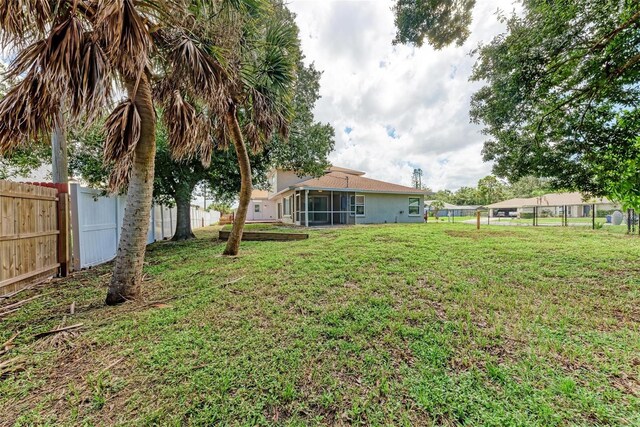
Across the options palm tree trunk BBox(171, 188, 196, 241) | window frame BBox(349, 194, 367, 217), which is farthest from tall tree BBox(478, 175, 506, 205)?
palm tree trunk BBox(171, 188, 196, 241)

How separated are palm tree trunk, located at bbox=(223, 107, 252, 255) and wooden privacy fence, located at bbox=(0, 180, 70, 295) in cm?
356

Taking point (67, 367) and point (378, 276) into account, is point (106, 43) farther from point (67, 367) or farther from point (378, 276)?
point (378, 276)

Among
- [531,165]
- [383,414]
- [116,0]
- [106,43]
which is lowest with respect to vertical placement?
[383,414]

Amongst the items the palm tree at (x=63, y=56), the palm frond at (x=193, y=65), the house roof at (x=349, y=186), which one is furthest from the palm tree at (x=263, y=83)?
the house roof at (x=349, y=186)

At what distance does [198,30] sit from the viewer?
495 centimetres

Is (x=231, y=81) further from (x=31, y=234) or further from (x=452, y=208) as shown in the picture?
(x=452, y=208)

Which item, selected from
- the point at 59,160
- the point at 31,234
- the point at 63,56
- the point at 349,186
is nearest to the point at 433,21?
the point at 63,56

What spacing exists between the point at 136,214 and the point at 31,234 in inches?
103

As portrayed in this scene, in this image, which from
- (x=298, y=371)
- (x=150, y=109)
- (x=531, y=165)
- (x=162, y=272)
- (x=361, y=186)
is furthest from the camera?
(x=361, y=186)

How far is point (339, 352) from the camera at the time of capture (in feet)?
9.04

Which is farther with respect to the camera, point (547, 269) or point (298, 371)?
point (547, 269)

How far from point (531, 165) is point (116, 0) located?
424 inches

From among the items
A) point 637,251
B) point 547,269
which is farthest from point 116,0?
point 637,251

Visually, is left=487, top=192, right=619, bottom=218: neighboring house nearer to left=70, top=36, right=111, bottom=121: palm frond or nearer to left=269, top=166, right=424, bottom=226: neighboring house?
left=269, top=166, right=424, bottom=226: neighboring house
